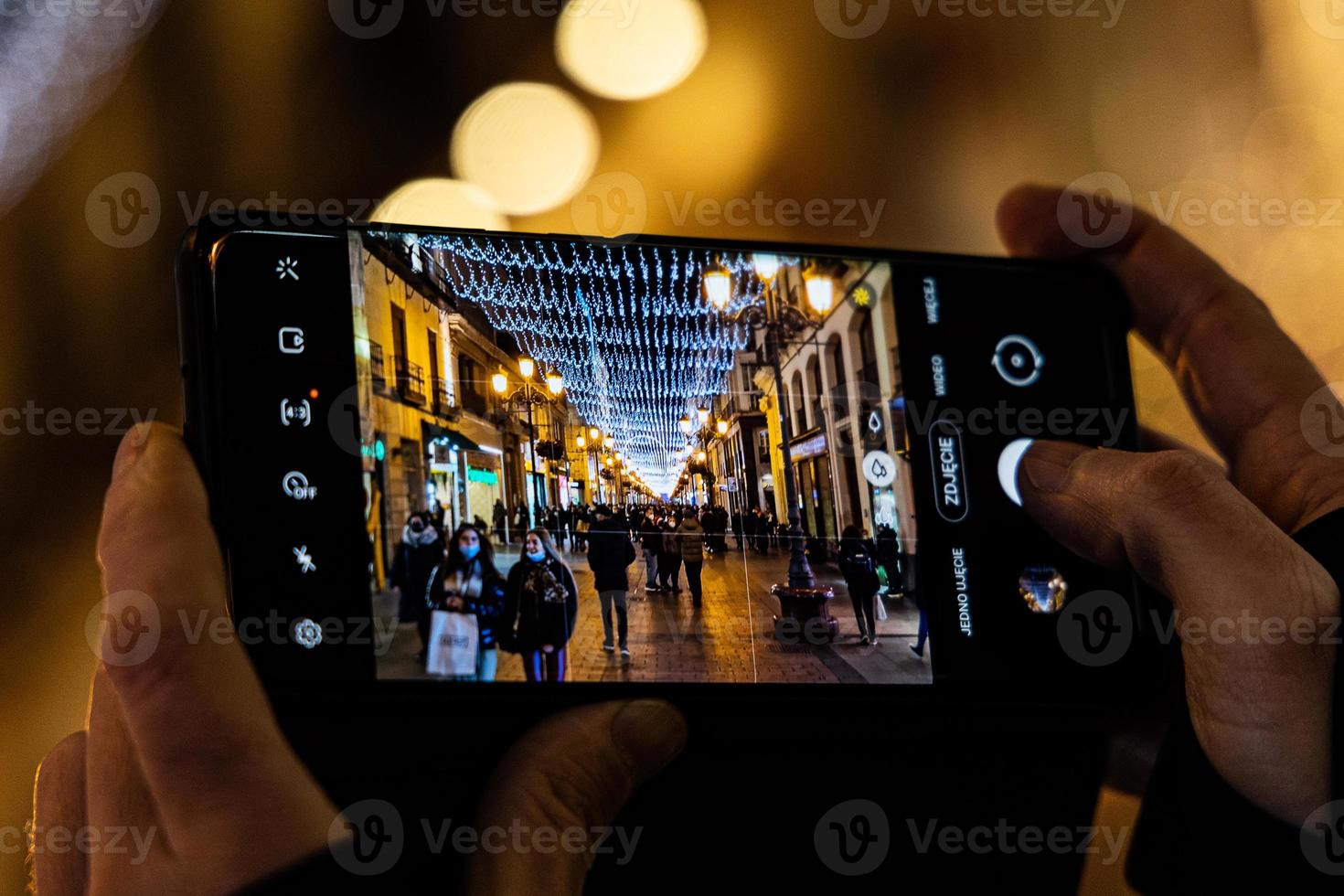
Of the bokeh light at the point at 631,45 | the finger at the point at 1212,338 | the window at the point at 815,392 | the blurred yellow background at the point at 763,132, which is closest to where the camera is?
the window at the point at 815,392

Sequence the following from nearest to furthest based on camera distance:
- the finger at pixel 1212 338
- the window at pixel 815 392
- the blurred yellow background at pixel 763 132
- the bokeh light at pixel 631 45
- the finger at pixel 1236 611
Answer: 1. the finger at pixel 1236 611
2. the window at pixel 815 392
3. the finger at pixel 1212 338
4. the blurred yellow background at pixel 763 132
5. the bokeh light at pixel 631 45

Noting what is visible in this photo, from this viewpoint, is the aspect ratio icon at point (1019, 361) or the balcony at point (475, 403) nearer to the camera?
the balcony at point (475, 403)

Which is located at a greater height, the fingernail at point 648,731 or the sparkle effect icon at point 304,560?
the sparkle effect icon at point 304,560

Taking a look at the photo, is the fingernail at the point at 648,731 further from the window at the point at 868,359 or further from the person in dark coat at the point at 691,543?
the window at the point at 868,359

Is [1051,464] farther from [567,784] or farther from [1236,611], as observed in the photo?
A: [567,784]

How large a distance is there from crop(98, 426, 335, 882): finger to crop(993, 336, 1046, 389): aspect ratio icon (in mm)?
726

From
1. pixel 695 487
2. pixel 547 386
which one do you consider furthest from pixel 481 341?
pixel 695 487

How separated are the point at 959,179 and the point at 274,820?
130 cm

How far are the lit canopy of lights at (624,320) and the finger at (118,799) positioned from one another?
0.46 meters

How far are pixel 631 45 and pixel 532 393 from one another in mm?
879

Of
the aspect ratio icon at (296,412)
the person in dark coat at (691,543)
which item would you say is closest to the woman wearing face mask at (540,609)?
the person in dark coat at (691,543)

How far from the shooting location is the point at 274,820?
0.51 m

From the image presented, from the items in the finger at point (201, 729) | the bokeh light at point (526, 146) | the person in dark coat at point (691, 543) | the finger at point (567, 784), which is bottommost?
the finger at point (567, 784)

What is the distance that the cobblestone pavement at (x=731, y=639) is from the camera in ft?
2.11
